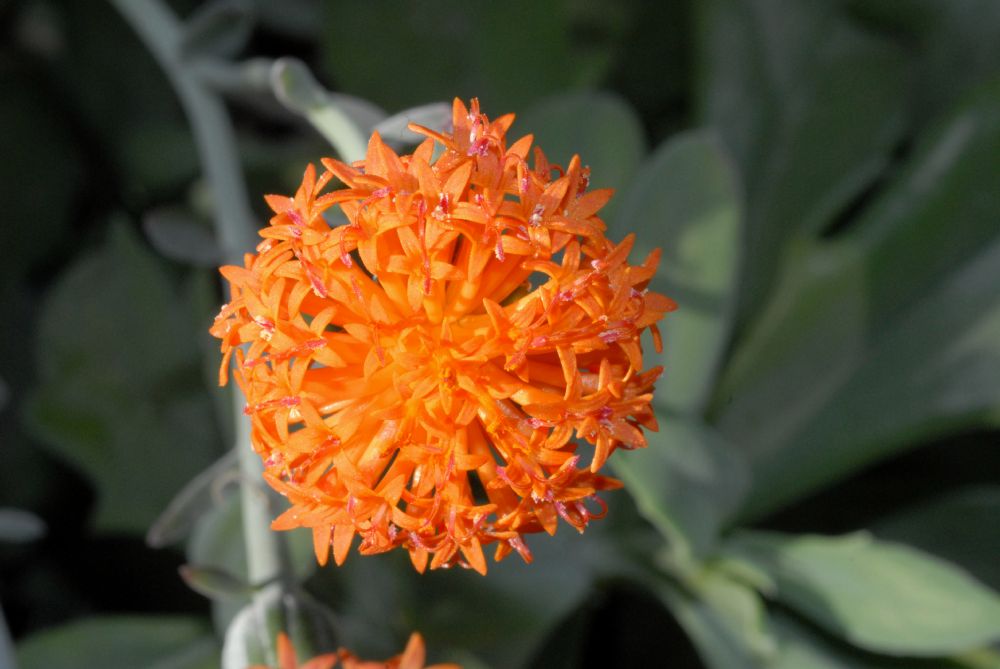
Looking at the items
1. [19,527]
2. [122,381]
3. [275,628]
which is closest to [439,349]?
[275,628]

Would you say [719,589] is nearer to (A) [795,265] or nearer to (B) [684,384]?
(B) [684,384]

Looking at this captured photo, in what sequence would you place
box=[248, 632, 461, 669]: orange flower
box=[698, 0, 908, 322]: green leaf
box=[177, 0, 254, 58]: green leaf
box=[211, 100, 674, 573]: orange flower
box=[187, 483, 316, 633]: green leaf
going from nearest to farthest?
box=[211, 100, 674, 573]: orange flower → box=[248, 632, 461, 669]: orange flower → box=[187, 483, 316, 633]: green leaf → box=[177, 0, 254, 58]: green leaf → box=[698, 0, 908, 322]: green leaf

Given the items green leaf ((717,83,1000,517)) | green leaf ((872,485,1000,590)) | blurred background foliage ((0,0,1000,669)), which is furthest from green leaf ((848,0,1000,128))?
green leaf ((872,485,1000,590))

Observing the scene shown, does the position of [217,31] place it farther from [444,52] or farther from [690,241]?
[690,241]

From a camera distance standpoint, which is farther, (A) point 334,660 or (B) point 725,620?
(B) point 725,620

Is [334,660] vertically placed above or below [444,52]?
below

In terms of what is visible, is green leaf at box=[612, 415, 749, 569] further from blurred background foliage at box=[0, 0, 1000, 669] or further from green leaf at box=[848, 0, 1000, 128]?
green leaf at box=[848, 0, 1000, 128]
